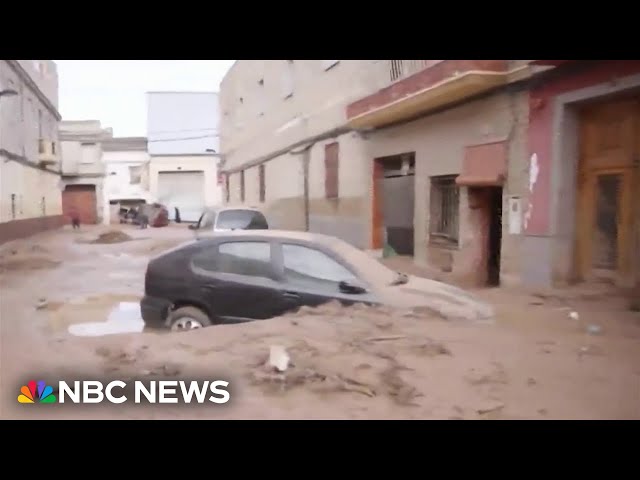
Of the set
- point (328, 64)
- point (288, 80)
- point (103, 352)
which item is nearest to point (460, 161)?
point (328, 64)

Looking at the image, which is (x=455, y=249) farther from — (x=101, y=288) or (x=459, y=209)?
(x=101, y=288)

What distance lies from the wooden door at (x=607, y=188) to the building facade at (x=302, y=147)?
2370mm

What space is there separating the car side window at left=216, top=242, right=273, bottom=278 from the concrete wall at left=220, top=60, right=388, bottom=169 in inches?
99.7

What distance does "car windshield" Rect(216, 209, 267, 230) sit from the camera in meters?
5.18

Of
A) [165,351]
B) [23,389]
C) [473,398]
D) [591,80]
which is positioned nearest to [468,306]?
[473,398]

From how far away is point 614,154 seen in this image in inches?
201

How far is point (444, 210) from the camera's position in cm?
696

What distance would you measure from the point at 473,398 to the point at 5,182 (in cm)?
681

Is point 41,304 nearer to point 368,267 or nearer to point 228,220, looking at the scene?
point 228,220

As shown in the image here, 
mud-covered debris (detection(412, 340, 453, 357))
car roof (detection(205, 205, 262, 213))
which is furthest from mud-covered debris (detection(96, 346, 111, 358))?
car roof (detection(205, 205, 262, 213))

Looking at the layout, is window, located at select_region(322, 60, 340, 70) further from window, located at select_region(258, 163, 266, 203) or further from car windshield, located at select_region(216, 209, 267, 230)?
car windshield, located at select_region(216, 209, 267, 230)

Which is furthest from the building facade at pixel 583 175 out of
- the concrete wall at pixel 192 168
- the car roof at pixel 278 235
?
the concrete wall at pixel 192 168

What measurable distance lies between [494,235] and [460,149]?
1.17m

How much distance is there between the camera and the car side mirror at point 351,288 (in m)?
3.93
